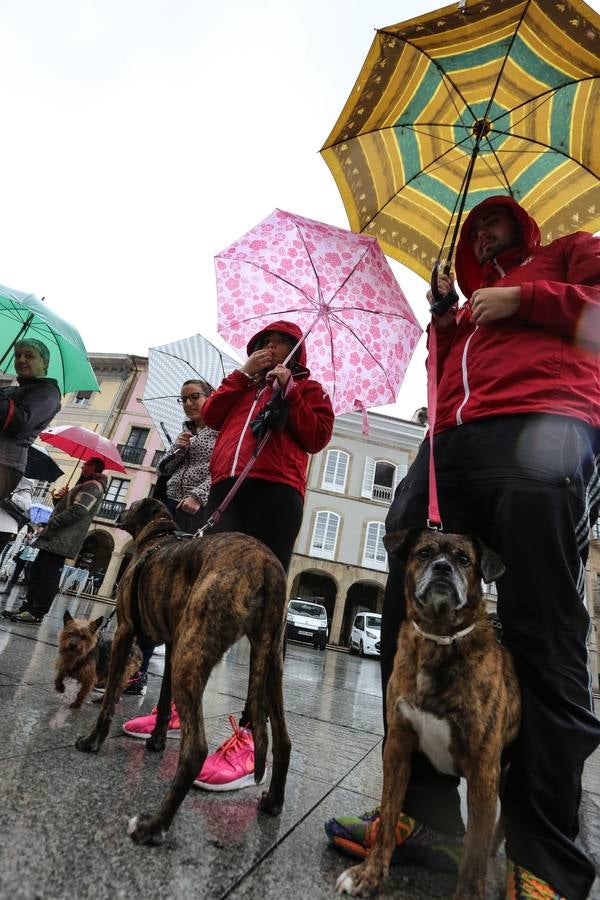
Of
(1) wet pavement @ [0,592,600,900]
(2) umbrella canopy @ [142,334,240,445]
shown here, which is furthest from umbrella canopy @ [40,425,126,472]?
(1) wet pavement @ [0,592,600,900]

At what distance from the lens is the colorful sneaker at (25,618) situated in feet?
17.8

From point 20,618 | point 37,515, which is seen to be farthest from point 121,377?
point 20,618

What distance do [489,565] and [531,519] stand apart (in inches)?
8.3

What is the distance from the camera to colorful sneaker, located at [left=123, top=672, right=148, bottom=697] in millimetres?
3221

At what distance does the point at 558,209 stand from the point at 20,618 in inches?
253

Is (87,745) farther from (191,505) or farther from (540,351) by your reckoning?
(540,351)

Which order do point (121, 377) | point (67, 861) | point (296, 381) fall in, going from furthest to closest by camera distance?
1. point (121, 377)
2. point (296, 381)
3. point (67, 861)

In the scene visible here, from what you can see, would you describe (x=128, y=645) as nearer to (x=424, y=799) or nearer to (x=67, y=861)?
(x=67, y=861)

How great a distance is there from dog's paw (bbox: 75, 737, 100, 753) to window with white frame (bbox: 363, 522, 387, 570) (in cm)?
2290

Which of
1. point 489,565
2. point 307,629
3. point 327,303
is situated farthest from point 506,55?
point 307,629

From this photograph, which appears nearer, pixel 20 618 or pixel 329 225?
pixel 329 225

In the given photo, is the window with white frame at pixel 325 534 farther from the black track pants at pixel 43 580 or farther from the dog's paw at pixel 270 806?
the dog's paw at pixel 270 806

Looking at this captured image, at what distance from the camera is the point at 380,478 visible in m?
26.7

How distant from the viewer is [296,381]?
300 cm
